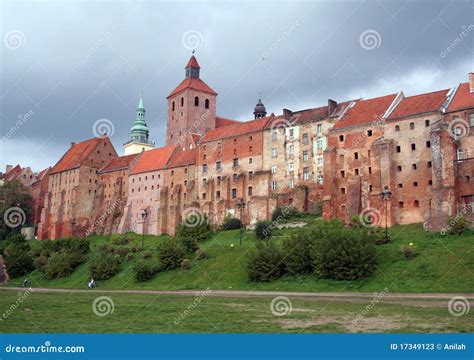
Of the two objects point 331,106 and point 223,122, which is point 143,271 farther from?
point 223,122

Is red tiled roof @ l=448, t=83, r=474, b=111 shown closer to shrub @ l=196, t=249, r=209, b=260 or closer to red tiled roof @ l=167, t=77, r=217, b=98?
shrub @ l=196, t=249, r=209, b=260

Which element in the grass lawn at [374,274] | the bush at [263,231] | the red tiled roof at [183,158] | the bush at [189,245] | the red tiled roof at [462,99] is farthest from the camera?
the red tiled roof at [183,158]

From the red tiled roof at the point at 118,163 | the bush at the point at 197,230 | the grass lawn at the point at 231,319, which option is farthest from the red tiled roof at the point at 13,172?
the grass lawn at the point at 231,319

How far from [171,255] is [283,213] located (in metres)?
15.6

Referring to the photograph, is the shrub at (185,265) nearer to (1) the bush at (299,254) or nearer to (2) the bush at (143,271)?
(2) the bush at (143,271)

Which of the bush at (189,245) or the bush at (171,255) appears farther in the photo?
the bush at (189,245)

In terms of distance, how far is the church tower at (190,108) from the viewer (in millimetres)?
100438

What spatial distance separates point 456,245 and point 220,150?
39758mm

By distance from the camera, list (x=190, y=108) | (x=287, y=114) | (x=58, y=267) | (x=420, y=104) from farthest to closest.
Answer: (x=190, y=108) → (x=287, y=114) → (x=58, y=267) → (x=420, y=104)

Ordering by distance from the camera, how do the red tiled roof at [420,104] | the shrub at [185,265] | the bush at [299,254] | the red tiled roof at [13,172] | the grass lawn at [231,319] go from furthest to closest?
the red tiled roof at [13,172]
the red tiled roof at [420,104]
the shrub at [185,265]
the bush at [299,254]
the grass lawn at [231,319]

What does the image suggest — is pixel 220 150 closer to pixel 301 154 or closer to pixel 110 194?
pixel 301 154

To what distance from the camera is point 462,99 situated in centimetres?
5575

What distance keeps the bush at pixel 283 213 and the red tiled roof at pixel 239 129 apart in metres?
12.3

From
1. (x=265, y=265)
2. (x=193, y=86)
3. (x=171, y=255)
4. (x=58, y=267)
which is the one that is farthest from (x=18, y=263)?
(x=193, y=86)
